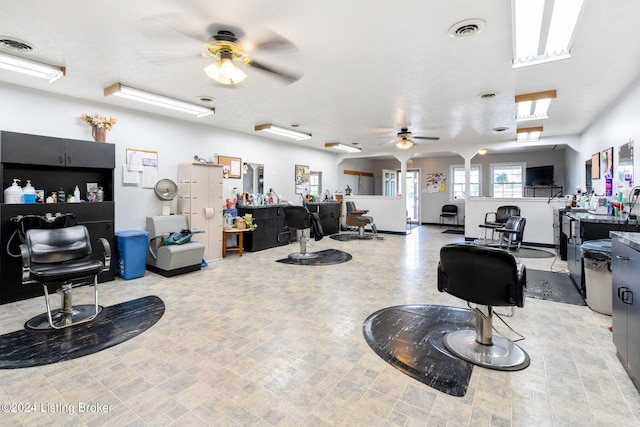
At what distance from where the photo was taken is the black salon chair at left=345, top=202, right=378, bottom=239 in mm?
7955

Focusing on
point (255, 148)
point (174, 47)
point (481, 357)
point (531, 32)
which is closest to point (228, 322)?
point (481, 357)

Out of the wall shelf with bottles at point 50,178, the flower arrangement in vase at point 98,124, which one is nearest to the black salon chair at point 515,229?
the wall shelf with bottles at point 50,178

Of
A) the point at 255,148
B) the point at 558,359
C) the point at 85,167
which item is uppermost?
the point at 255,148

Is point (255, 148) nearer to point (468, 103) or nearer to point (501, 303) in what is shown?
point (468, 103)

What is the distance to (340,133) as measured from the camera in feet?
22.3

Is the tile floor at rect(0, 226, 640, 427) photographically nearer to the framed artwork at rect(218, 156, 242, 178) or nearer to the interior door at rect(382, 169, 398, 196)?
the framed artwork at rect(218, 156, 242, 178)

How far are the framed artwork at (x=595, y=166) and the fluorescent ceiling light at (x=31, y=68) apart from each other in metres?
7.51

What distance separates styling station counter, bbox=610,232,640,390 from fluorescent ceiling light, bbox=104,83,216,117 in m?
4.98

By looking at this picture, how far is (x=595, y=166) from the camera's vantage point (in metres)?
5.17

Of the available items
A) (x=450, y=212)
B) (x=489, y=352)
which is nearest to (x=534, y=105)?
(x=489, y=352)

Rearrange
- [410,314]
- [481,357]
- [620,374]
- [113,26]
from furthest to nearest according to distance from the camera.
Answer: [410,314], [113,26], [481,357], [620,374]

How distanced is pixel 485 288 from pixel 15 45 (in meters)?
4.41

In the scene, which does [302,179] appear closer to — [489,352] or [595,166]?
[595,166]

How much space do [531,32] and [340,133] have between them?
15.0 feet
